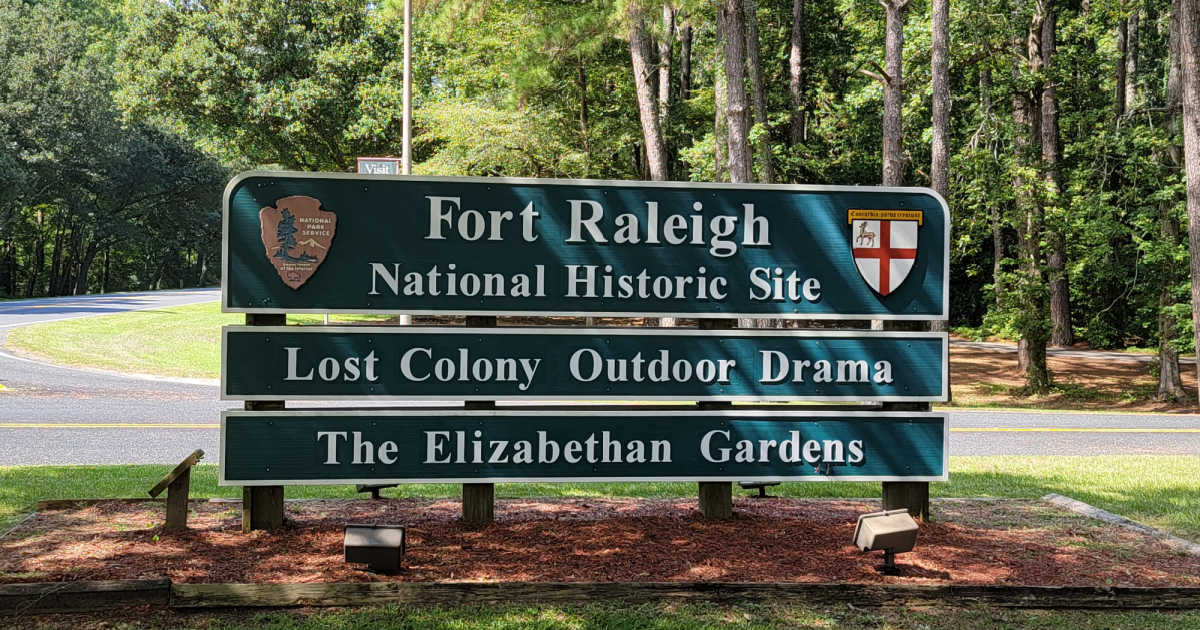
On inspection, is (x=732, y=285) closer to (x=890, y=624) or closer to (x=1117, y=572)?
(x=890, y=624)

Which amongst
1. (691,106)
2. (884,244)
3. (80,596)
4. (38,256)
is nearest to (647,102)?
(691,106)

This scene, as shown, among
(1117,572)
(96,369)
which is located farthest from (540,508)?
(96,369)

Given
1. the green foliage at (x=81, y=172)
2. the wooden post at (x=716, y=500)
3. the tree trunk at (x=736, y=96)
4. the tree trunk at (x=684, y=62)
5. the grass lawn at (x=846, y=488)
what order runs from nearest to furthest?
1. the wooden post at (x=716, y=500)
2. the grass lawn at (x=846, y=488)
3. the tree trunk at (x=736, y=96)
4. the tree trunk at (x=684, y=62)
5. the green foliage at (x=81, y=172)

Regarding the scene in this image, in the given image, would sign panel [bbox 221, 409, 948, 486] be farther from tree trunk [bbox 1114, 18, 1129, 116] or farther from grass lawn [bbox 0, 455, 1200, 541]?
tree trunk [bbox 1114, 18, 1129, 116]

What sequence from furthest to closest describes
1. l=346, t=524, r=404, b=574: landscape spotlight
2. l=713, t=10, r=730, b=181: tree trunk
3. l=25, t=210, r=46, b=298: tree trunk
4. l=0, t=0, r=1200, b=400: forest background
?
l=25, t=210, r=46, b=298: tree trunk, l=713, t=10, r=730, b=181: tree trunk, l=0, t=0, r=1200, b=400: forest background, l=346, t=524, r=404, b=574: landscape spotlight

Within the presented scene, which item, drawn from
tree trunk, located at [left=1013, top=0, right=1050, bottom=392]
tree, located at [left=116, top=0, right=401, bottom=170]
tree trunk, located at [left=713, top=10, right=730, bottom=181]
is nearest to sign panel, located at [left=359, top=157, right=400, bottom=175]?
tree trunk, located at [left=713, top=10, right=730, bottom=181]

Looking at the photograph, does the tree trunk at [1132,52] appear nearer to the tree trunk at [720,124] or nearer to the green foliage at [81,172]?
the tree trunk at [720,124]

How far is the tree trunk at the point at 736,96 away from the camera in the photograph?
16125 mm

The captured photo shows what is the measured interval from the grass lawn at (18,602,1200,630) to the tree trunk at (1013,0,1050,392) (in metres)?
17.7

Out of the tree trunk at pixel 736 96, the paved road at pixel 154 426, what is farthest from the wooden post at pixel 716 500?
the tree trunk at pixel 736 96

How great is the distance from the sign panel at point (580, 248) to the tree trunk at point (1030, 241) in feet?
53.4

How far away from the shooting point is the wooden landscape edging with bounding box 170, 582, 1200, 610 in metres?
4.47

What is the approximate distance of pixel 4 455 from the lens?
950cm

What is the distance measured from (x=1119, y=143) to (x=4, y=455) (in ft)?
70.7
